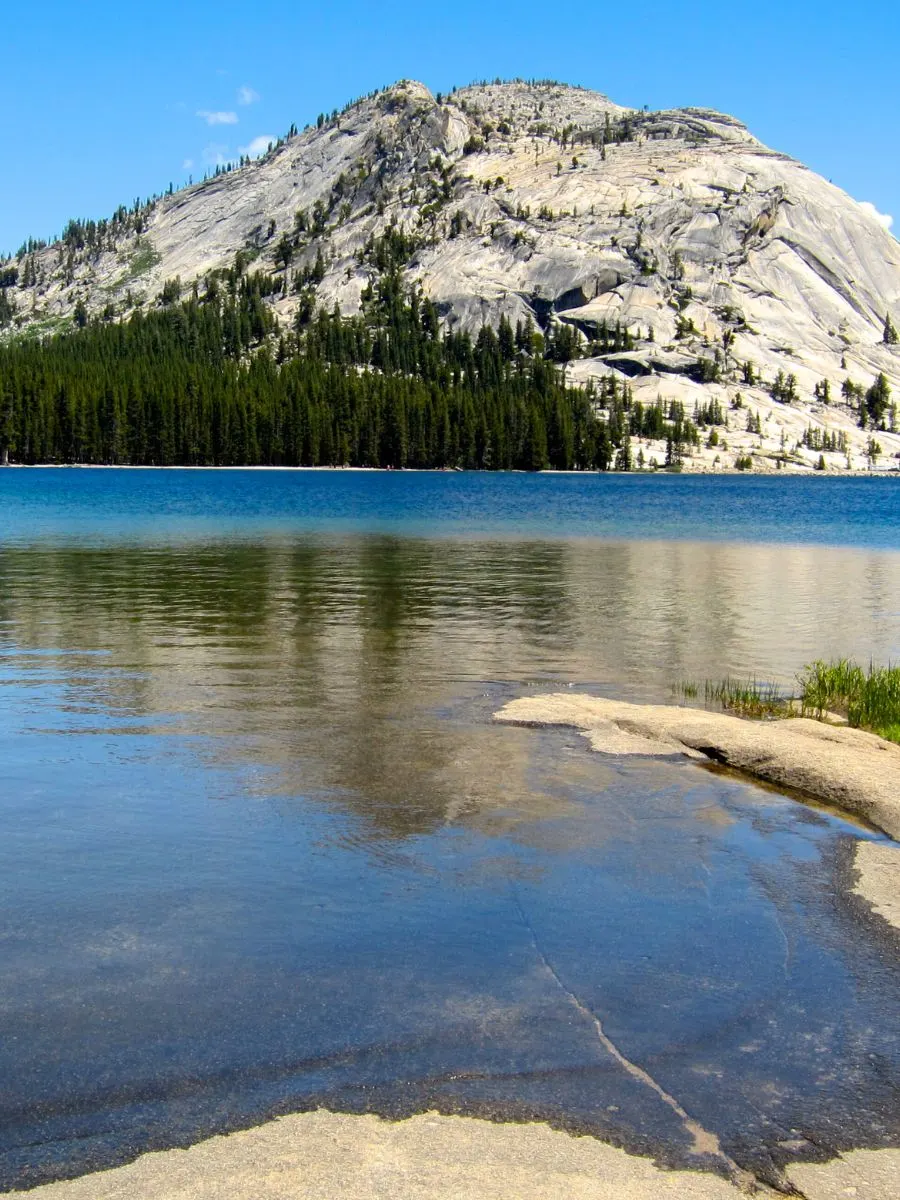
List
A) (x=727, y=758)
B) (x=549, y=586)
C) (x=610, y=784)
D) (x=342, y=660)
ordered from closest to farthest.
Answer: (x=610, y=784), (x=727, y=758), (x=342, y=660), (x=549, y=586)

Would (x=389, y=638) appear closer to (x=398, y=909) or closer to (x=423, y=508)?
(x=398, y=909)

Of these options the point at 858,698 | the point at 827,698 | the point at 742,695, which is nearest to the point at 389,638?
the point at 742,695

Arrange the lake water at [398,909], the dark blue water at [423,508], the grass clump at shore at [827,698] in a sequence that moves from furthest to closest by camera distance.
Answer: the dark blue water at [423,508] < the grass clump at shore at [827,698] < the lake water at [398,909]

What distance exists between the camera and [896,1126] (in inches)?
281

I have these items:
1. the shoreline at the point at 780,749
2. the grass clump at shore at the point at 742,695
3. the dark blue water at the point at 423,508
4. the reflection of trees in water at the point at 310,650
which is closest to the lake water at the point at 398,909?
the reflection of trees in water at the point at 310,650

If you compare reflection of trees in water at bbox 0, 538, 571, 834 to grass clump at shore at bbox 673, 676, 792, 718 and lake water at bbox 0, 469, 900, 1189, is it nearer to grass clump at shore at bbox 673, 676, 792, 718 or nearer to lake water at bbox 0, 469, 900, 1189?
lake water at bbox 0, 469, 900, 1189

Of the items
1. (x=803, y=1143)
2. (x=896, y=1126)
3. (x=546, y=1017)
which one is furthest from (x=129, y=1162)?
(x=896, y=1126)

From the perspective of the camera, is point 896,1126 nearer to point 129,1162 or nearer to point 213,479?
point 129,1162

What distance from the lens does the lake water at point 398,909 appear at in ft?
24.3

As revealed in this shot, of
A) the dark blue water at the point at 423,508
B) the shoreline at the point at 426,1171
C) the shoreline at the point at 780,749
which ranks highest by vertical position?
the dark blue water at the point at 423,508

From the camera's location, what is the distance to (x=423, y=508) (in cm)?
10319

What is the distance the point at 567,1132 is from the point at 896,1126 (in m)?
2.23

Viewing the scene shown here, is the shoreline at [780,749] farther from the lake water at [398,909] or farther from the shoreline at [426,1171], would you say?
the shoreline at [426,1171]

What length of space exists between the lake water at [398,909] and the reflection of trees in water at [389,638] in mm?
155
